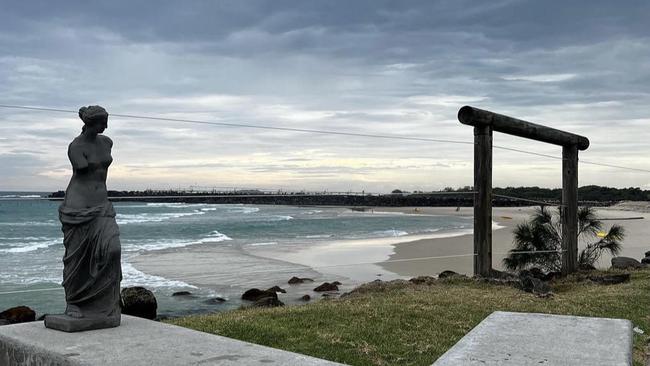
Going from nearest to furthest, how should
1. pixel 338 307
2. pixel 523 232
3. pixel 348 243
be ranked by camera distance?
pixel 338 307
pixel 523 232
pixel 348 243

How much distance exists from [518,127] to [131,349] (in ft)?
25.7

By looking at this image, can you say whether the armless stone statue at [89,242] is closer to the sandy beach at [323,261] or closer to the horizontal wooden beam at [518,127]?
the horizontal wooden beam at [518,127]

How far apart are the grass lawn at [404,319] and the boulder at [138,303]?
199 cm

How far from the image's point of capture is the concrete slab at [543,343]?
289 centimetres

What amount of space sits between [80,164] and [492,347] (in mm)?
3428

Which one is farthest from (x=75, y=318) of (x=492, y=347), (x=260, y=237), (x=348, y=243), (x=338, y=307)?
(x=260, y=237)

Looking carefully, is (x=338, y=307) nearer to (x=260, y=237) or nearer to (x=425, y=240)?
(x=425, y=240)

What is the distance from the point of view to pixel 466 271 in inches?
723

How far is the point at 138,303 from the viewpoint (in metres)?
9.84

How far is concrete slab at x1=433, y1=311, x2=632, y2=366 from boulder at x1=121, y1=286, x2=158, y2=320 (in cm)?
703

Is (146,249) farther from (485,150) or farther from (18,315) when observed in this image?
(485,150)

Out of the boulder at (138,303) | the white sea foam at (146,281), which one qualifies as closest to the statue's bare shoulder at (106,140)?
the boulder at (138,303)

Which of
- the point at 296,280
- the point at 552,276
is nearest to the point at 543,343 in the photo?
the point at 552,276

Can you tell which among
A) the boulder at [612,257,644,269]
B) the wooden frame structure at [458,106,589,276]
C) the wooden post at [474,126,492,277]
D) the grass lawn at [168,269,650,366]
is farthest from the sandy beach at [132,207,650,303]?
the grass lawn at [168,269,650,366]
